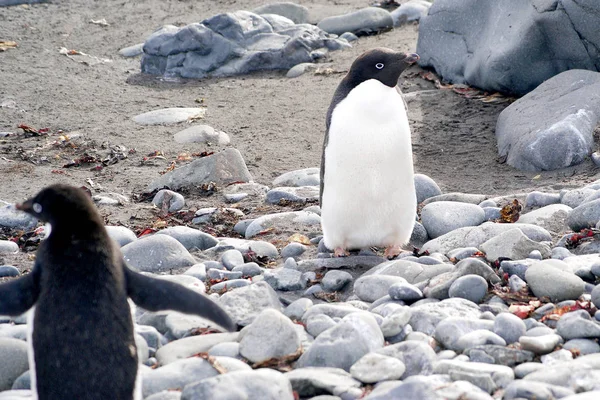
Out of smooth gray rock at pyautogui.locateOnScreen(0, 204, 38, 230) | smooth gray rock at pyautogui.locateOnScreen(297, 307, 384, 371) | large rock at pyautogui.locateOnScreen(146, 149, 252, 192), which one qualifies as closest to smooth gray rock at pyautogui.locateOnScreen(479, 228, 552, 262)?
smooth gray rock at pyautogui.locateOnScreen(297, 307, 384, 371)

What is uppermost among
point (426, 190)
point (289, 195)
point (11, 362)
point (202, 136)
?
point (11, 362)

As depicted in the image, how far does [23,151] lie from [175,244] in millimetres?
3260

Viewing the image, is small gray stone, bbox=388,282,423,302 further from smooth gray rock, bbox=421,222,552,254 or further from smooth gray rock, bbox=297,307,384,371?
smooth gray rock, bbox=421,222,552,254

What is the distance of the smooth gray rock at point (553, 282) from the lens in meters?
4.03

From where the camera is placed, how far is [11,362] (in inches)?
146

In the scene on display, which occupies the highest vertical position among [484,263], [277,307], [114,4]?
[484,263]

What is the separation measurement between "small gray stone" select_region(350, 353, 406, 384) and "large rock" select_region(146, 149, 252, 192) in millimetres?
3721

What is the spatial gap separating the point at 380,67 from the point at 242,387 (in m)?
2.51

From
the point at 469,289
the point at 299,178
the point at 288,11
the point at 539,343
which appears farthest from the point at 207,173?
the point at 288,11

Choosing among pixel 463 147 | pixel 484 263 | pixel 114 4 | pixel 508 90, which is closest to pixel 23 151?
pixel 463 147

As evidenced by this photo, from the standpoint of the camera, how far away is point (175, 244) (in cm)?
519

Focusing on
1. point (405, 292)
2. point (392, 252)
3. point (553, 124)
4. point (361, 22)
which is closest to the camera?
point (405, 292)

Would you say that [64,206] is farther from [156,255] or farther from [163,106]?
[163,106]

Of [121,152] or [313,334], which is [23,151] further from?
[313,334]
